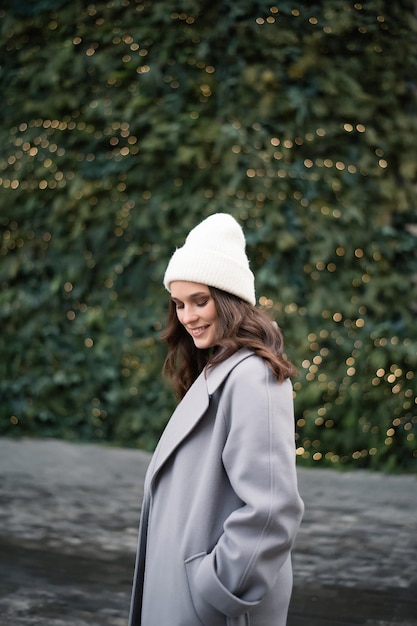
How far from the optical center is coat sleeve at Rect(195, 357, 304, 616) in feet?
5.99

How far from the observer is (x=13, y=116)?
707cm

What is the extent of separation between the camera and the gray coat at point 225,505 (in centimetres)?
184

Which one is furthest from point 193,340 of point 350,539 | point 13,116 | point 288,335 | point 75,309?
point 13,116

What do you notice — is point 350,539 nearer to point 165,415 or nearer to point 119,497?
point 119,497

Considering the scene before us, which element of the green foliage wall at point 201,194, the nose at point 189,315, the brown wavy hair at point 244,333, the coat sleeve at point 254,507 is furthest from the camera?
the green foliage wall at point 201,194

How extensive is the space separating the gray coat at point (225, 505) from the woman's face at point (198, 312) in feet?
0.32

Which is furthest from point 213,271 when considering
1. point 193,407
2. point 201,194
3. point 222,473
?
point 201,194

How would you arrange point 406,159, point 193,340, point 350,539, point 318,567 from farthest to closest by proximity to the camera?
point 406,159 → point 350,539 → point 318,567 → point 193,340

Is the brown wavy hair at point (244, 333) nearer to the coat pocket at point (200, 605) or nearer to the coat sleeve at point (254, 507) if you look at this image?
the coat sleeve at point (254, 507)

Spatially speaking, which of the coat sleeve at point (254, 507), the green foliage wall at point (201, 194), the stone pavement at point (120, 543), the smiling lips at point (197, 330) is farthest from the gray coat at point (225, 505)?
the green foliage wall at point (201, 194)

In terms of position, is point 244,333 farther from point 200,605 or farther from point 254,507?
point 200,605

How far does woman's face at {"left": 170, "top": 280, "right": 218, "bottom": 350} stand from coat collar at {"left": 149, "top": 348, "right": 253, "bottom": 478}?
89 mm

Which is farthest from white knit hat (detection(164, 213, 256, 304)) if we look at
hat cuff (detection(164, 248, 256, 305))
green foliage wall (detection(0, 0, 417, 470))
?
green foliage wall (detection(0, 0, 417, 470))

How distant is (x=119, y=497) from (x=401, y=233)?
8.53 ft
